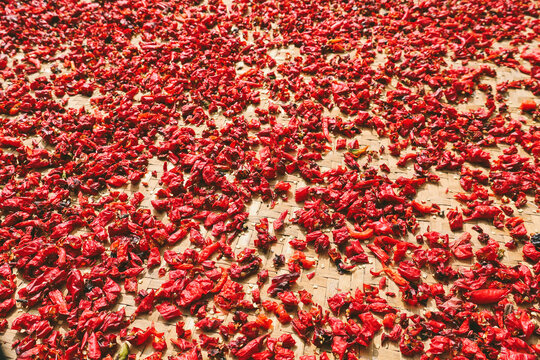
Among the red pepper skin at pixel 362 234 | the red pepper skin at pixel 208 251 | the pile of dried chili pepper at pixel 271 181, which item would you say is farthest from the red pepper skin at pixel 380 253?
the red pepper skin at pixel 208 251

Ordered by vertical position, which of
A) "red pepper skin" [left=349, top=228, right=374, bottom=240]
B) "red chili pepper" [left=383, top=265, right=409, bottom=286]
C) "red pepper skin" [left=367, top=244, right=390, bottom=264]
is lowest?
"red chili pepper" [left=383, top=265, right=409, bottom=286]

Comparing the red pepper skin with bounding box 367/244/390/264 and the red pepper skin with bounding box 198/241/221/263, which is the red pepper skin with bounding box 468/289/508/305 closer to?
the red pepper skin with bounding box 367/244/390/264

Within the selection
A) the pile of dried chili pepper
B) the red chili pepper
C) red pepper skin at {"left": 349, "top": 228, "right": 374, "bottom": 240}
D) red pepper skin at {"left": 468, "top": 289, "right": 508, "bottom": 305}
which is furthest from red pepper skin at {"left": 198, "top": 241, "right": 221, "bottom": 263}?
red pepper skin at {"left": 468, "top": 289, "right": 508, "bottom": 305}

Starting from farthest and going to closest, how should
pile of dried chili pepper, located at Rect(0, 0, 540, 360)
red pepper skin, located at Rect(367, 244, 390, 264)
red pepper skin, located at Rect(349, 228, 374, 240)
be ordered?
1. red pepper skin, located at Rect(349, 228, 374, 240)
2. red pepper skin, located at Rect(367, 244, 390, 264)
3. pile of dried chili pepper, located at Rect(0, 0, 540, 360)

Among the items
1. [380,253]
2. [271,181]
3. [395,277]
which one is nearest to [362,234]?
[380,253]

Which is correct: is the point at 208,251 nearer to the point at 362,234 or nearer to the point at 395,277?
the point at 362,234

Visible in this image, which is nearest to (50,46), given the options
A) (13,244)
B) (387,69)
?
(13,244)

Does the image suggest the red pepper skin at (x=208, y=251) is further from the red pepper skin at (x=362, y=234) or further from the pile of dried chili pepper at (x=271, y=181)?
the red pepper skin at (x=362, y=234)
